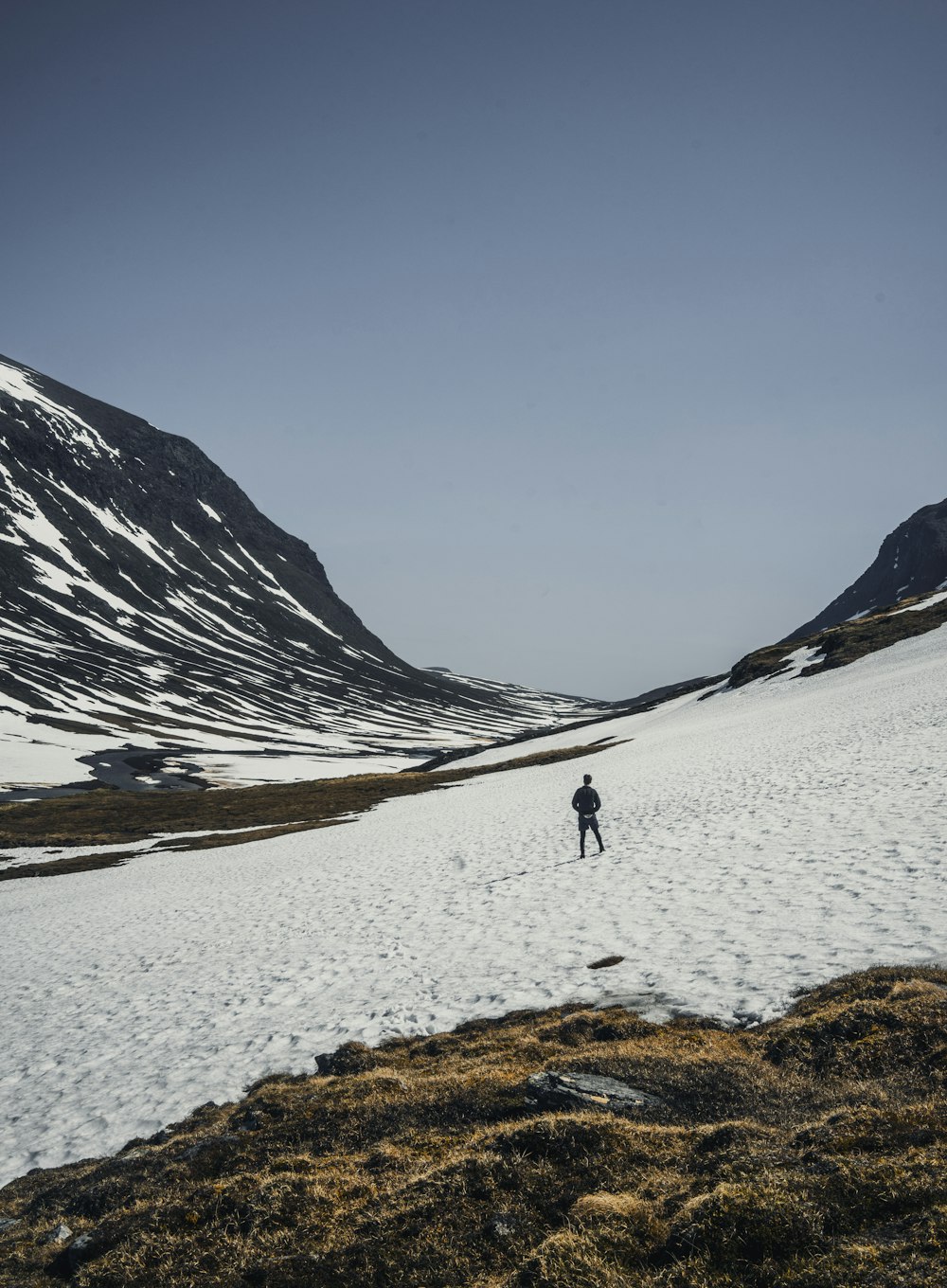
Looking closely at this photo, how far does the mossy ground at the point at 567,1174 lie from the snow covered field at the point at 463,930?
1659mm

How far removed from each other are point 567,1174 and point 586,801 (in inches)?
702

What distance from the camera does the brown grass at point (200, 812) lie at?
49.8 m

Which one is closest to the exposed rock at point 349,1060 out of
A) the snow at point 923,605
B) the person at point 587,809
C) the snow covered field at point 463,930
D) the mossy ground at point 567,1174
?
the mossy ground at point 567,1174

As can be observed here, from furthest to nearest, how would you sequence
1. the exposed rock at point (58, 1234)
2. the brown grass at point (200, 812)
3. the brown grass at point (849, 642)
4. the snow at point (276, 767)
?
the snow at point (276, 767)
the brown grass at point (849, 642)
the brown grass at point (200, 812)
the exposed rock at point (58, 1234)

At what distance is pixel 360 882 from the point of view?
85.5 feet

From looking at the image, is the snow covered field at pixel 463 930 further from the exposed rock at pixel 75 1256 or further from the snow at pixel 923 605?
the snow at pixel 923 605

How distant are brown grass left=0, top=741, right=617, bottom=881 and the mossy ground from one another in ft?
128

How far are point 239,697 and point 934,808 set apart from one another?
177 m

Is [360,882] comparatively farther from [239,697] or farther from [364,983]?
[239,697]

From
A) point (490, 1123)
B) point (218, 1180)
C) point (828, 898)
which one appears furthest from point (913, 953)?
point (218, 1180)

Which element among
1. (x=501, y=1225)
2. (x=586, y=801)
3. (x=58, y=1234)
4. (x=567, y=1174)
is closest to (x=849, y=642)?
(x=586, y=801)

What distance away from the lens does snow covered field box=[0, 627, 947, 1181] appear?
40.8 ft

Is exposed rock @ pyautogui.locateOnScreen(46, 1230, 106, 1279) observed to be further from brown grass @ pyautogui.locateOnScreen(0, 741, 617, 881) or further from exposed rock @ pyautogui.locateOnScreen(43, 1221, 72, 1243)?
brown grass @ pyautogui.locateOnScreen(0, 741, 617, 881)

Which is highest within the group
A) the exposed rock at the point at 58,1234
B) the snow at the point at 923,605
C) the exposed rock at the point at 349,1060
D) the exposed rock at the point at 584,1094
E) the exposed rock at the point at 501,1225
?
the snow at the point at 923,605
